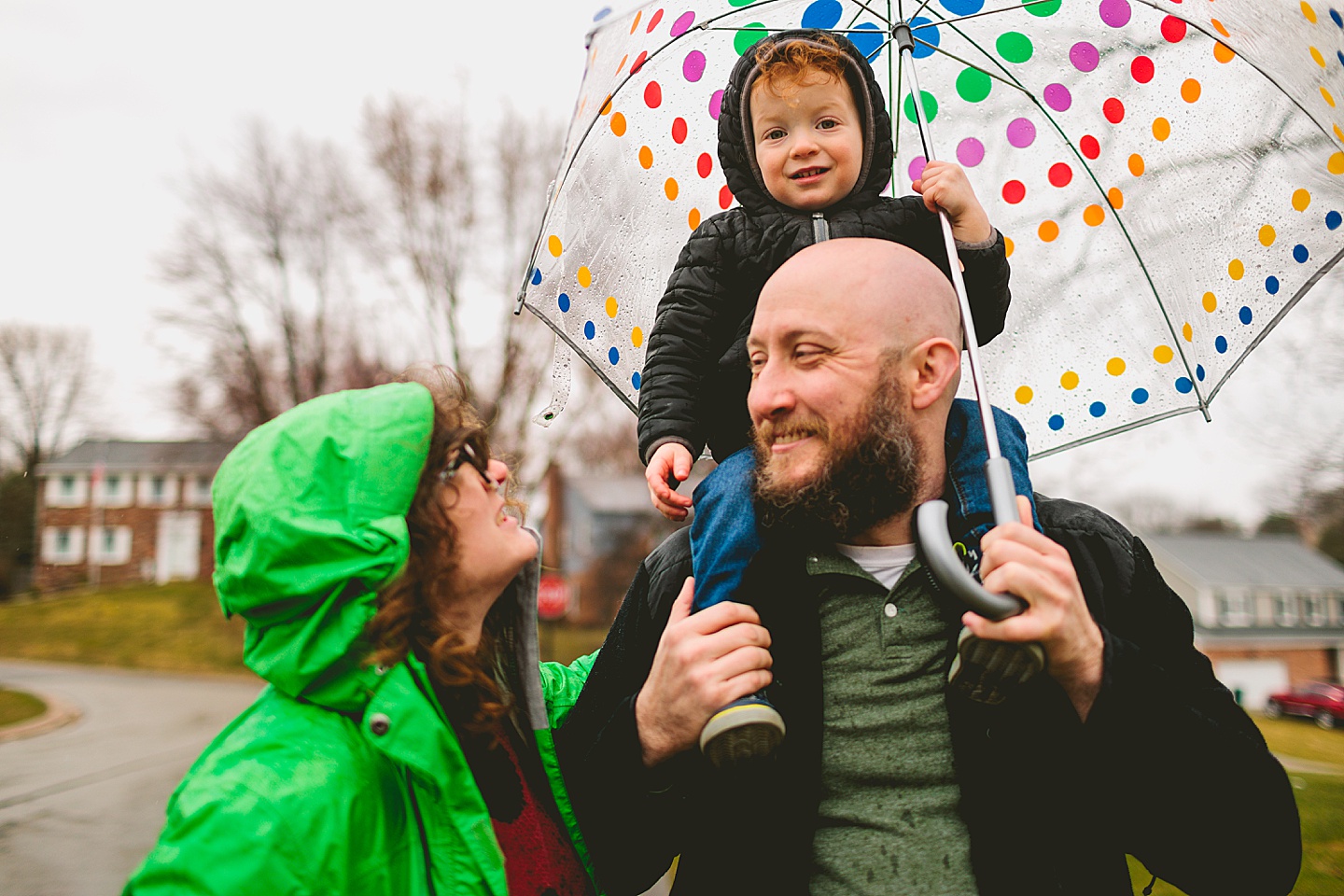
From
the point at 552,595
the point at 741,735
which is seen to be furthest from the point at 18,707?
the point at 741,735

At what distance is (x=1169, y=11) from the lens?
2.28 metres

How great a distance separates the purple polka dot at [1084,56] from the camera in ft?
8.28

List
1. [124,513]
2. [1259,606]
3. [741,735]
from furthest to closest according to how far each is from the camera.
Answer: [124,513] < [1259,606] < [741,735]

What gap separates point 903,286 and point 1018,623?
2.64ft

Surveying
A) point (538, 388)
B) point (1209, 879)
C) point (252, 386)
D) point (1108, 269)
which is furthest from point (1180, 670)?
point (252, 386)

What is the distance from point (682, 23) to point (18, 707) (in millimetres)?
19525

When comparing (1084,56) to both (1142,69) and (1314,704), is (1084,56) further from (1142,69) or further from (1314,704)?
(1314,704)

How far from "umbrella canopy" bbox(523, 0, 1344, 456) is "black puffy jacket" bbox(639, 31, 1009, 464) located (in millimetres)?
192

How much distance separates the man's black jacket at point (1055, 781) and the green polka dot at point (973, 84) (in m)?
1.32

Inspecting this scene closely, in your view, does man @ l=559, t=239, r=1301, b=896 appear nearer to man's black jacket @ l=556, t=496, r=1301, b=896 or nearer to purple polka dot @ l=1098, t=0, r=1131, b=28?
man's black jacket @ l=556, t=496, r=1301, b=896

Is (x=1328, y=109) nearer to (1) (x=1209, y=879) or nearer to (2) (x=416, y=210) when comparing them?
(1) (x=1209, y=879)

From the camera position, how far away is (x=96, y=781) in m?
11.1

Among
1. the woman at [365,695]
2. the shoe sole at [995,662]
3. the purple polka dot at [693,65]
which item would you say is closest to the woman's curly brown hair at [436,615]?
the woman at [365,695]

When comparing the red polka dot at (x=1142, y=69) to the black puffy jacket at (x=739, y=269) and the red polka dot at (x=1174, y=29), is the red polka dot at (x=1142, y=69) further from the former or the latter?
the black puffy jacket at (x=739, y=269)
